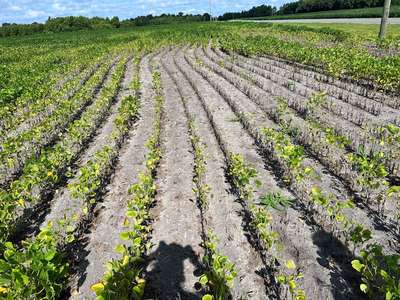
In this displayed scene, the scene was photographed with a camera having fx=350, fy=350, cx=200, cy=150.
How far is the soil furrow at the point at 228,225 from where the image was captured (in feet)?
13.5

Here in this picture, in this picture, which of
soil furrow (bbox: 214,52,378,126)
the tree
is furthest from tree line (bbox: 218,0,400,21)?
soil furrow (bbox: 214,52,378,126)

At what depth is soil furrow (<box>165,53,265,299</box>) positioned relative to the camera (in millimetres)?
4117

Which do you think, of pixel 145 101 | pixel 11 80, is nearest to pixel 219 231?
pixel 145 101

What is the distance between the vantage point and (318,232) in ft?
16.1

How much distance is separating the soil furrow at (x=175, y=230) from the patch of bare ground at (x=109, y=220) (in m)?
0.54

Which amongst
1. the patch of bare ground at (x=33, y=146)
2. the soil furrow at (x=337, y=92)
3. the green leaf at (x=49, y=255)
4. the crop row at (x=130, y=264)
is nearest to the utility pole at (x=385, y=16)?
the soil furrow at (x=337, y=92)

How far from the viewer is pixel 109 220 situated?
5.47 m

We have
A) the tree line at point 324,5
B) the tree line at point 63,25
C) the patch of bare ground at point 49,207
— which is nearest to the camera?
the patch of bare ground at point 49,207

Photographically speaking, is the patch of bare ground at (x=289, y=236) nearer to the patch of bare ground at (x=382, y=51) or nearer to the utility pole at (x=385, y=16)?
the patch of bare ground at (x=382, y=51)

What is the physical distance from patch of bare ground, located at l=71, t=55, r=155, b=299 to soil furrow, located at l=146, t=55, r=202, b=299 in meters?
0.54

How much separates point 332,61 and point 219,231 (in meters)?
11.5

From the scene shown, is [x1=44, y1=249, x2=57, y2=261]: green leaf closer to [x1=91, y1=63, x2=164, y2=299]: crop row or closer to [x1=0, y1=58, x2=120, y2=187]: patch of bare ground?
[x1=91, y1=63, x2=164, y2=299]: crop row

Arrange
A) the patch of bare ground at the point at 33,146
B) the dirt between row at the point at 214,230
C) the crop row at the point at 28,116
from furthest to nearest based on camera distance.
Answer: the crop row at the point at 28,116 → the patch of bare ground at the point at 33,146 → the dirt between row at the point at 214,230

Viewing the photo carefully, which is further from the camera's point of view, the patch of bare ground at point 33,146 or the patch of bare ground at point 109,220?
the patch of bare ground at point 33,146
